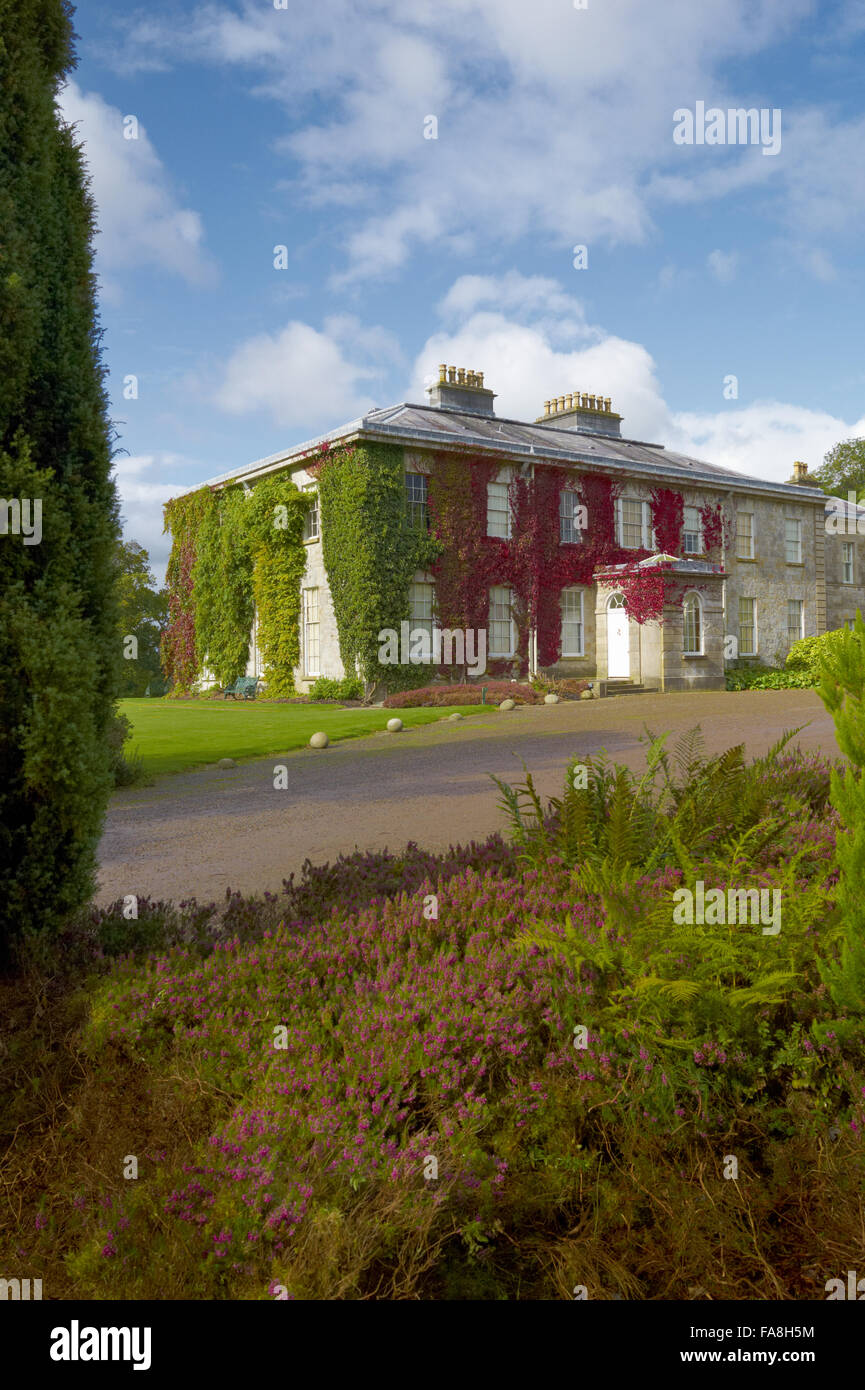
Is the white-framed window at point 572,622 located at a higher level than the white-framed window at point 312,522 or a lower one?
lower

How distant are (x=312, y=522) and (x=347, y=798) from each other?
19.1 meters

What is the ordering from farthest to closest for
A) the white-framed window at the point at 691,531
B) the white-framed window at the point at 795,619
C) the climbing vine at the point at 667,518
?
the white-framed window at the point at 795,619 → the white-framed window at the point at 691,531 → the climbing vine at the point at 667,518

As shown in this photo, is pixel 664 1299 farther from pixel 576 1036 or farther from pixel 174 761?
pixel 174 761

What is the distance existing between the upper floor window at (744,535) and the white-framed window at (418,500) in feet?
43.5

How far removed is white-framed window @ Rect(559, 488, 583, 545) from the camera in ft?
95.2

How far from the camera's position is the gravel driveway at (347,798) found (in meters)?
7.20

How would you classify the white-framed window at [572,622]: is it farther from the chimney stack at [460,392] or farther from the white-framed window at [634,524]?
the chimney stack at [460,392]

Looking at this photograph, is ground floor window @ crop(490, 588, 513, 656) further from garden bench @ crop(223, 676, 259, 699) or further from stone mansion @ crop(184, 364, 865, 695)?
garden bench @ crop(223, 676, 259, 699)

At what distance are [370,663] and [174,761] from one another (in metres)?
11.9

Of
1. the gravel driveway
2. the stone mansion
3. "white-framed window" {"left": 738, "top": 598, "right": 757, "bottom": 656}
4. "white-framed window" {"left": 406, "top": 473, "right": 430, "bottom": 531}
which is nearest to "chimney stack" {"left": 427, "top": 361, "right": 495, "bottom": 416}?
the stone mansion

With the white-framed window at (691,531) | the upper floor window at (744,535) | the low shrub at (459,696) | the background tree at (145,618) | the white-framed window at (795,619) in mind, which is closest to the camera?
the low shrub at (459,696)

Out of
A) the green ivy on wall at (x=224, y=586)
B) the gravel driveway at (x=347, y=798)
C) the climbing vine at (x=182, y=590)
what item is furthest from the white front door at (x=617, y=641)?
the climbing vine at (x=182, y=590)
